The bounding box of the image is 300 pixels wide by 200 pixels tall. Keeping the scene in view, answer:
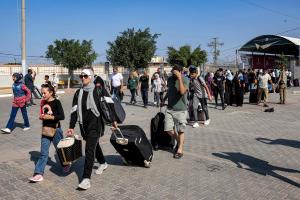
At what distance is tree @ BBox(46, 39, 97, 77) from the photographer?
3497 centimetres

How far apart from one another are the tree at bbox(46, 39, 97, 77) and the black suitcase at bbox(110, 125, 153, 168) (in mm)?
29520

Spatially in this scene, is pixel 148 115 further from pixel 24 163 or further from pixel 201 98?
pixel 24 163

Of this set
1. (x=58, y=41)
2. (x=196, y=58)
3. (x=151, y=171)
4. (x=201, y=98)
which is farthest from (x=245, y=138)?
(x=196, y=58)

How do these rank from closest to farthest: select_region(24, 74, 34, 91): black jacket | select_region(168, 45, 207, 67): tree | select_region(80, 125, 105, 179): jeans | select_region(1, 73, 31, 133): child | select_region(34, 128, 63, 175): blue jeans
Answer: select_region(80, 125, 105, 179): jeans → select_region(34, 128, 63, 175): blue jeans → select_region(1, 73, 31, 133): child → select_region(24, 74, 34, 91): black jacket → select_region(168, 45, 207, 67): tree

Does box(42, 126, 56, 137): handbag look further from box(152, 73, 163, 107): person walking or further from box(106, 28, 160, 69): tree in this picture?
box(106, 28, 160, 69): tree

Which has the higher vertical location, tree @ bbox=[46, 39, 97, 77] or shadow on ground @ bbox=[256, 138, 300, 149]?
tree @ bbox=[46, 39, 97, 77]

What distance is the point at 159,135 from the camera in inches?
304

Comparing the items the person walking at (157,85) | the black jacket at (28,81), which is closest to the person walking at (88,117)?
the person walking at (157,85)

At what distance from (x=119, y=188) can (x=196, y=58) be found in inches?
2317

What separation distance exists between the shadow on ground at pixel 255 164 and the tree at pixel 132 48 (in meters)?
32.2

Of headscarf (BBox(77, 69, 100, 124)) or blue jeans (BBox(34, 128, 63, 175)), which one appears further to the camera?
blue jeans (BBox(34, 128, 63, 175))

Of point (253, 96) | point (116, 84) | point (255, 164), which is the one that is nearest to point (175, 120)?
point (255, 164)

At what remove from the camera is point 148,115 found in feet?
43.7

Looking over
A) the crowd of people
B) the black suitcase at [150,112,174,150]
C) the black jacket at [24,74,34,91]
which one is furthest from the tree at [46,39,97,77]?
the black suitcase at [150,112,174,150]
